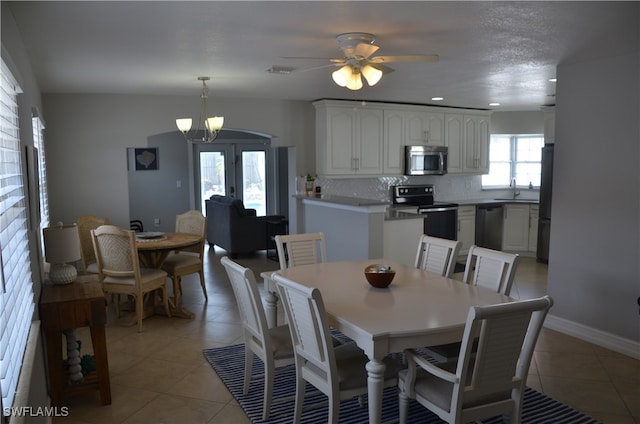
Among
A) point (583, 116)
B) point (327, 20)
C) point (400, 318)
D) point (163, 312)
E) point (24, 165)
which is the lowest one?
point (163, 312)

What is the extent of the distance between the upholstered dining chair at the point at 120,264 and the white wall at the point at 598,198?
11.7 feet

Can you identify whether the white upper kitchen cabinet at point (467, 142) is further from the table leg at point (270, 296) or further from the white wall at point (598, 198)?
the table leg at point (270, 296)

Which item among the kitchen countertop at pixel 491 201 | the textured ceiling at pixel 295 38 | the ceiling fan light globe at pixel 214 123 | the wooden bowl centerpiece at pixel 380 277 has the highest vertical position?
the textured ceiling at pixel 295 38

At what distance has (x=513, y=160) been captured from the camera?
875 centimetres

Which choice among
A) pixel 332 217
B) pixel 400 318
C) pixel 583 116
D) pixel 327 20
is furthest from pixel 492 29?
pixel 332 217

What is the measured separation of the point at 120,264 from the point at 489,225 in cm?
552

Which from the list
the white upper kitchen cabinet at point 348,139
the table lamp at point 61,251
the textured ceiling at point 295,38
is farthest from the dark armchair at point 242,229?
the table lamp at point 61,251

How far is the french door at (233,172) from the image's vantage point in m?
10.2

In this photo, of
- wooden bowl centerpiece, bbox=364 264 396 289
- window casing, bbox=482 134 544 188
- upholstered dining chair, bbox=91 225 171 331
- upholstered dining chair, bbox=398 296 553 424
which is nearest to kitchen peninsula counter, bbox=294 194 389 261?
upholstered dining chair, bbox=91 225 171 331

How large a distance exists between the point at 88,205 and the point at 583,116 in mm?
5209

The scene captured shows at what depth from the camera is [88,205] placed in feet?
20.0

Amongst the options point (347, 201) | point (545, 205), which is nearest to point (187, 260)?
point (347, 201)

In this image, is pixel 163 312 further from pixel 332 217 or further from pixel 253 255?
pixel 253 255

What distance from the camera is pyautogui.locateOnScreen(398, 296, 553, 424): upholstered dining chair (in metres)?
2.11
